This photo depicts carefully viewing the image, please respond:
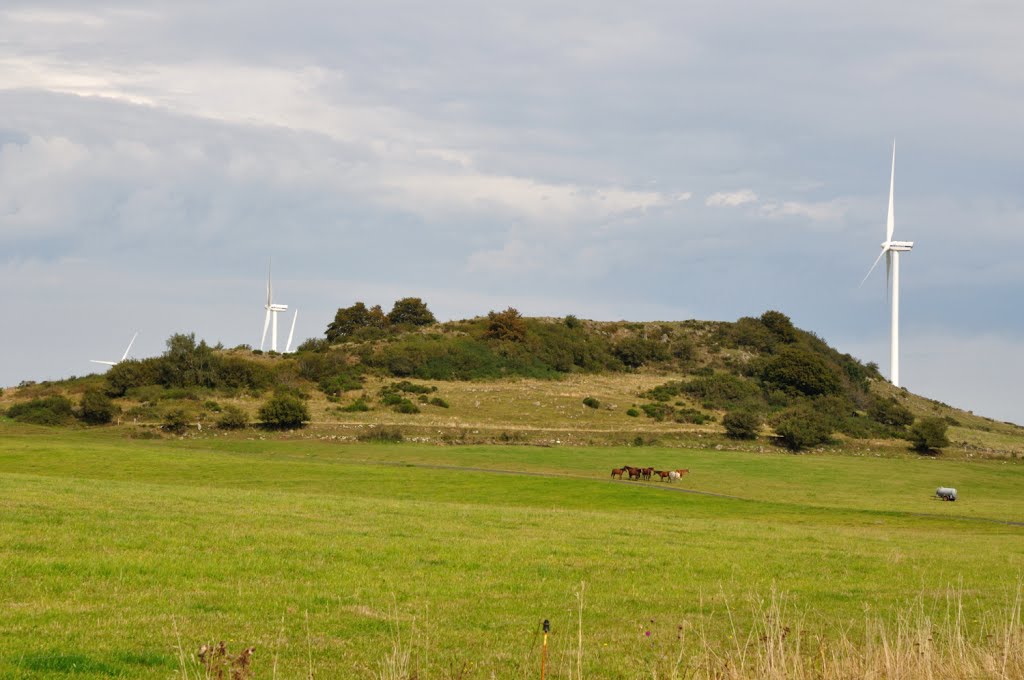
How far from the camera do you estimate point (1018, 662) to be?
10125 millimetres

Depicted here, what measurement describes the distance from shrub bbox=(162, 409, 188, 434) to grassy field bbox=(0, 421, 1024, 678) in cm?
3375

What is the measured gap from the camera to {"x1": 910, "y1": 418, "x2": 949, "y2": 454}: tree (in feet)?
260

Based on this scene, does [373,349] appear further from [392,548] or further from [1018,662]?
[1018,662]

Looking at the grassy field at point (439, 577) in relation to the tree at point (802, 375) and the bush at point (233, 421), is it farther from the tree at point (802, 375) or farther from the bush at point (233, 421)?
the tree at point (802, 375)

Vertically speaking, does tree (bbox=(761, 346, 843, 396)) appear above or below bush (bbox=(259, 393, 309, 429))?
above

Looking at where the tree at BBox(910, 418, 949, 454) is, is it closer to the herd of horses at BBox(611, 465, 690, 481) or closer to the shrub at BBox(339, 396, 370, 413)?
the herd of horses at BBox(611, 465, 690, 481)

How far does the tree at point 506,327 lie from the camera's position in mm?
120188

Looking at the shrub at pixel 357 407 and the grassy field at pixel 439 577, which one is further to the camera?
the shrub at pixel 357 407

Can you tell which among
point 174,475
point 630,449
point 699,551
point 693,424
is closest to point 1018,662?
point 699,551

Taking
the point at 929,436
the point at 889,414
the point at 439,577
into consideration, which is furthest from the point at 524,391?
the point at 439,577

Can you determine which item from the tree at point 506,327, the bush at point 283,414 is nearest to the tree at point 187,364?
the bush at point 283,414

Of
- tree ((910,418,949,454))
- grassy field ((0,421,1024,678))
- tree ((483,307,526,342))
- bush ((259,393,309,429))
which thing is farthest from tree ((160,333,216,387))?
tree ((910,418,949,454))

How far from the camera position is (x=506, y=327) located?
12125cm

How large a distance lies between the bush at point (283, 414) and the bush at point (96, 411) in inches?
474
